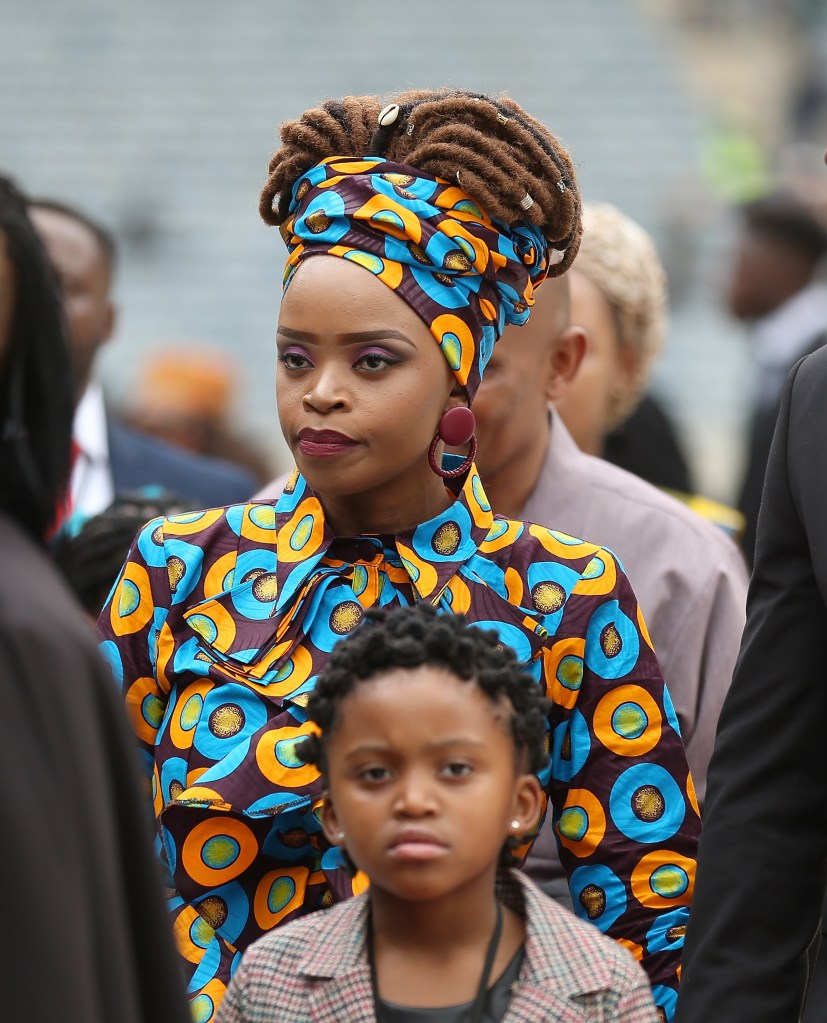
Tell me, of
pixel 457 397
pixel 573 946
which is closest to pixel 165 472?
pixel 457 397

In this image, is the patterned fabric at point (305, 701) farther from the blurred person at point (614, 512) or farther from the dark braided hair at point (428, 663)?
the blurred person at point (614, 512)

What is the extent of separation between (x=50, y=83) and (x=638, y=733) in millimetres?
20754

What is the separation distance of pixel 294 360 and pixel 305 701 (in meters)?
0.52

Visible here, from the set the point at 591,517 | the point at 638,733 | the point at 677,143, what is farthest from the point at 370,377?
the point at 677,143

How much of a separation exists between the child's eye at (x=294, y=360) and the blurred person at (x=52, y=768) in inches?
29.8

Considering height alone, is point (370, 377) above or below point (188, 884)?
above

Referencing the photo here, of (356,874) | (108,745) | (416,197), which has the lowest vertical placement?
(356,874)

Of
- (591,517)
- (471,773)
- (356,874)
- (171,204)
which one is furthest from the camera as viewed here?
(171,204)

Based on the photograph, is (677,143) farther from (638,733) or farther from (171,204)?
(638,733)

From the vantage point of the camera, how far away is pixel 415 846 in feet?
7.79

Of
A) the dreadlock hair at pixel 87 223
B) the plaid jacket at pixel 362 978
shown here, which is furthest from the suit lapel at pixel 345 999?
the dreadlock hair at pixel 87 223

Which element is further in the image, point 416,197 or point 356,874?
point 416,197

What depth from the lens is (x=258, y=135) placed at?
72.0 feet

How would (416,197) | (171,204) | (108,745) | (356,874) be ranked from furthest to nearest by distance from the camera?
1. (171,204)
2. (416,197)
3. (356,874)
4. (108,745)
